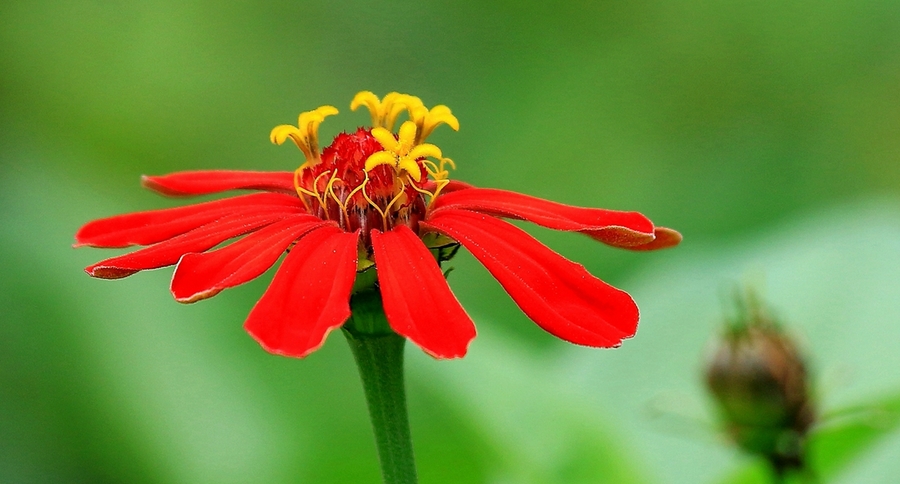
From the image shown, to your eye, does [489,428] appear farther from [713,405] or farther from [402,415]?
[402,415]

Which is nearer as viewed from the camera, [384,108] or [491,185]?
[384,108]

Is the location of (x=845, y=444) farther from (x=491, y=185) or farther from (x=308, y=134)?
(x=491, y=185)

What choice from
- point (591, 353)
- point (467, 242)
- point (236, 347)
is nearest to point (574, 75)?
point (591, 353)

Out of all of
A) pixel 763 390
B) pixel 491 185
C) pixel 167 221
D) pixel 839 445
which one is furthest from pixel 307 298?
pixel 491 185

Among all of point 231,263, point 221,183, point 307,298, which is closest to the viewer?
point 307,298

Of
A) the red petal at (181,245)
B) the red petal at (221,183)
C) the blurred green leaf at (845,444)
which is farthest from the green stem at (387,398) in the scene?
the blurred green leaf at (845,444)
